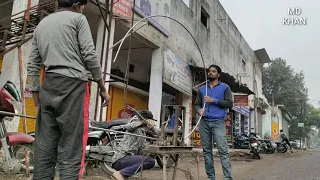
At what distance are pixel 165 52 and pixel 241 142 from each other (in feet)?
26.5

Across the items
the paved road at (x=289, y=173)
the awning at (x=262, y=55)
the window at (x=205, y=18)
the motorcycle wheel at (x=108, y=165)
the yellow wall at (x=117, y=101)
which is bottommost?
the paved road at (x=289, y=173)

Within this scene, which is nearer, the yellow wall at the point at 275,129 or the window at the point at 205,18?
the window at the point at 205,18

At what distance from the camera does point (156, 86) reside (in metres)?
9.51

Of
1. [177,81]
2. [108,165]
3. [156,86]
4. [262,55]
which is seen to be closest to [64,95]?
[108,165]

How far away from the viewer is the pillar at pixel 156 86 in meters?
9.41

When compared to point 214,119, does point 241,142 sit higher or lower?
lower

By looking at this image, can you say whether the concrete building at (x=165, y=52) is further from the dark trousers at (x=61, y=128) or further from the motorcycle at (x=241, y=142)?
the dark trousers at (x=61, y=128)

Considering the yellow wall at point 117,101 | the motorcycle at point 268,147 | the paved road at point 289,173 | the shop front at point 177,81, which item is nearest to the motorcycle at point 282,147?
the motorcycle at point 268,147

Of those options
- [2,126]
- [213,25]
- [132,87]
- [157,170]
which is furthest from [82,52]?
[213,25]

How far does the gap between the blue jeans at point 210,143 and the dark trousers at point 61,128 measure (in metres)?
2.31

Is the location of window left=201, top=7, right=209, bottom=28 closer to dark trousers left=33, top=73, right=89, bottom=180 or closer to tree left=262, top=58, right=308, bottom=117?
dark trousers left=33, top=73, right=89, bottom=180

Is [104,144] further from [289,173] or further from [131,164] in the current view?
[289,173]

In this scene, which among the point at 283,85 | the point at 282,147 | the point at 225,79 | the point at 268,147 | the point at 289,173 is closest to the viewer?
the point at 289,173

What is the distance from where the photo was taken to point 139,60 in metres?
12.0
